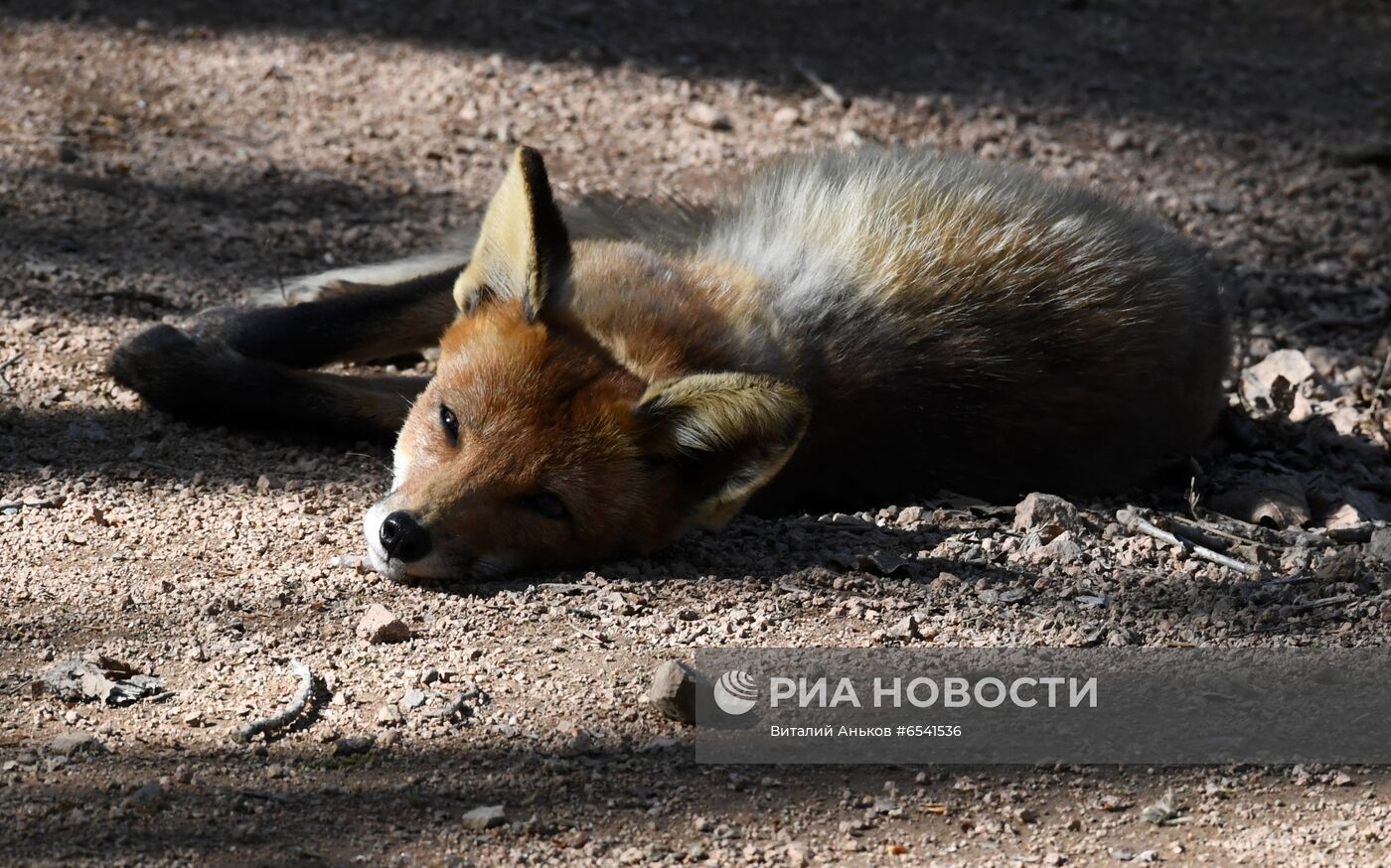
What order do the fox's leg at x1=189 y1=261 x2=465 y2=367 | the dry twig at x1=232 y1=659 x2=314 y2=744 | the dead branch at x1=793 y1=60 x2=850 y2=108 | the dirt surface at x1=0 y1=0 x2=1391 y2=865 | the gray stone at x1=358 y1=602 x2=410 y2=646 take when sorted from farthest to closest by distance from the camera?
the dead branch at x1=793 y1=60 x2=850 y2=108
the fox's leg at x1=189 y1=261 x2=465 y2=367
the gray stone at x1=358 y1=602 x2=410 y2=646
the dry twig at x1=232 y1=659 x2=314 y2=744
the dirt surface at x1=0 y1=0 x2=1391 y2=865

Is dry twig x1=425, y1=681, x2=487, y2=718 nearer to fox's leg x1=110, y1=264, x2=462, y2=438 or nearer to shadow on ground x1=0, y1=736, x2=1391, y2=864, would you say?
shadow on ground x1=0, y1=736, x2=1391, y2=864

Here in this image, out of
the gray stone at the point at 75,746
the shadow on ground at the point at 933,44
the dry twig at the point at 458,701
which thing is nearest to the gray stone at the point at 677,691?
the dry twig at the point at 458,701

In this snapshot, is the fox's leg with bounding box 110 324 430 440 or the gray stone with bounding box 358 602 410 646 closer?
the gray stone with bounding box 358 602 410 646

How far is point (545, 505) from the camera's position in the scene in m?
3.91

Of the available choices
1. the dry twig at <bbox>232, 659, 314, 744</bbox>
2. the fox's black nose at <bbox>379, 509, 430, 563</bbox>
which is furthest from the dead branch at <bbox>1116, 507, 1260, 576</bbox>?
the dry twig at <bbox>232, 659, 314, 744</bbox>

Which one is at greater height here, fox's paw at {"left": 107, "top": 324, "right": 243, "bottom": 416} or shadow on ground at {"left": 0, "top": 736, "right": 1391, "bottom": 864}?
fox's paw at {"left": 107, "top": 324, "right": 243, "bottom": 416}

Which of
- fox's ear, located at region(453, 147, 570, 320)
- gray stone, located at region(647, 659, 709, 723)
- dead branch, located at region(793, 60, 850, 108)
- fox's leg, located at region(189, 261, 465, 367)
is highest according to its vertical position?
dead branch, located at region(793, 60, 850, 108)

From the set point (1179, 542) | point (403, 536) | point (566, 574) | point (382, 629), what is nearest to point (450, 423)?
point (403, 536)

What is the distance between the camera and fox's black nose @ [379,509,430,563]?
3.71 metres

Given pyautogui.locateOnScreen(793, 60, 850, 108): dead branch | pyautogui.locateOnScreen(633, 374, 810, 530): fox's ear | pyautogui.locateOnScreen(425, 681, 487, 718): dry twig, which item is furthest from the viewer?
pyautogui.locateOnScreen(793, 60, 850, 108): dead branch

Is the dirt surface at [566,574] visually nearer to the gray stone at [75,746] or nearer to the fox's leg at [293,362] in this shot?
the gray stone at [75,746]

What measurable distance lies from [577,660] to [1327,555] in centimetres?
228

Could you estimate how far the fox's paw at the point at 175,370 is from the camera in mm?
4836

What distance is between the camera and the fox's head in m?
3.77
